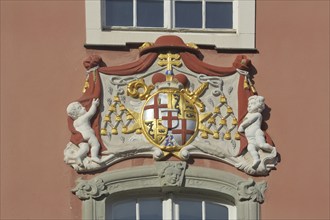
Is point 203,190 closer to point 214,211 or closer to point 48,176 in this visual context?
point 214,211

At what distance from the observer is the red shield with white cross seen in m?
23.3

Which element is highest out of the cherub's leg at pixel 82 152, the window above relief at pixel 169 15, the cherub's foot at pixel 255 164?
the window above relief at pixel 169 15

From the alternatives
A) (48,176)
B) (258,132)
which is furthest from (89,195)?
(258,132)

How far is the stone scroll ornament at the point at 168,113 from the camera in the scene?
2327 cm

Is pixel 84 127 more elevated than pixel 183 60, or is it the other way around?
pixel 183 60

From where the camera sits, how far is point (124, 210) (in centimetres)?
2327

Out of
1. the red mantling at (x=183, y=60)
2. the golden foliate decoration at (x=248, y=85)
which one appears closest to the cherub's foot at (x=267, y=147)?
the red mantling at (x=183, y=60)

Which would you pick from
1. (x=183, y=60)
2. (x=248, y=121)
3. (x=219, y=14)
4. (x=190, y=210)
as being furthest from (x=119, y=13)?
(x=190, y=210)

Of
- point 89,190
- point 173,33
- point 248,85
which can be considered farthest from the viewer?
point 173,33

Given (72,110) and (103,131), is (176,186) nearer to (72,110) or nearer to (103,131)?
(103,131)

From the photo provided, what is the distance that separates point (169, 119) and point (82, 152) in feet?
3.48

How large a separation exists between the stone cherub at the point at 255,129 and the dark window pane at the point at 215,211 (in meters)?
0.60

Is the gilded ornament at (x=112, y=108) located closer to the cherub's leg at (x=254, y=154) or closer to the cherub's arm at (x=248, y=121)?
the cherub's arm at (x=248, y=121)

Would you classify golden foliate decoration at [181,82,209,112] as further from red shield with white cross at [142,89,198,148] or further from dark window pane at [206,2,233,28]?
dark window pane at [206,2,233,28]
